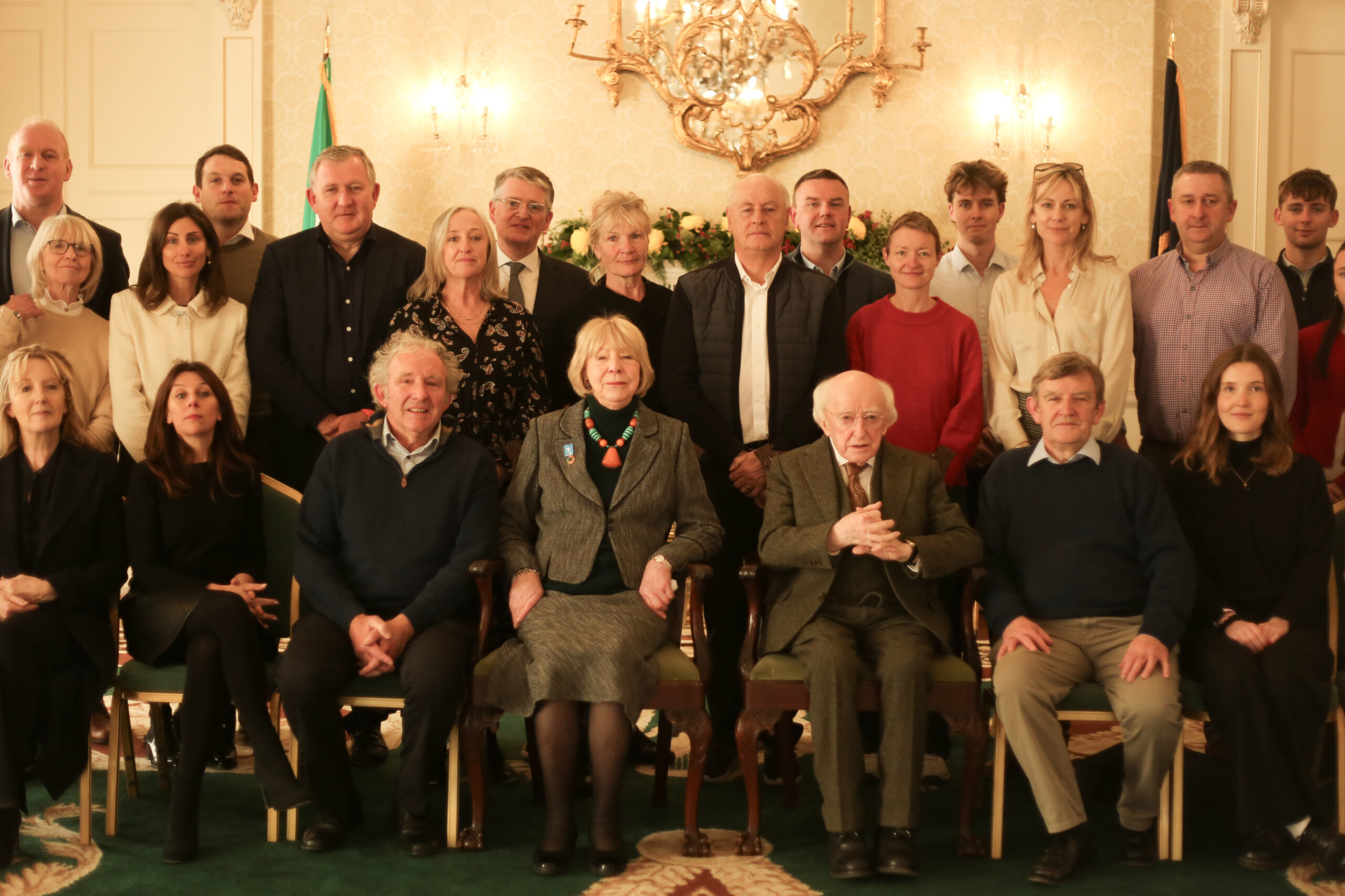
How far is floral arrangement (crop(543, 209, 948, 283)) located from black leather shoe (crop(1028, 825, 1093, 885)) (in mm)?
4717

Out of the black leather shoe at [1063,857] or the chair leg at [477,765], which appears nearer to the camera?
the black leather shoe at [1063,857]

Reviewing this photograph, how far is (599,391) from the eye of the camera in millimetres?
3520

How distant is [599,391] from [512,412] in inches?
18.1

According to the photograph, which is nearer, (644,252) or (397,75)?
(644,252)

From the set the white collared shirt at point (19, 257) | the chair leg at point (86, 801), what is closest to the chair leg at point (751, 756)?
the chair leg at point (86, 801)

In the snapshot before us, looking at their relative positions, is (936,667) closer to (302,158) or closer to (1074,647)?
(1074,647)

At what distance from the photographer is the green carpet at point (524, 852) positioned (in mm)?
2961

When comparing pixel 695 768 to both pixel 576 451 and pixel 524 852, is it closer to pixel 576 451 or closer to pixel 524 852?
pixel 524 852

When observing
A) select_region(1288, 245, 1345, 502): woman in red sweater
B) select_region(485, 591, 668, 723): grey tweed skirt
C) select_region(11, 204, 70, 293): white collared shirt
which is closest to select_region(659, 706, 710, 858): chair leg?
select_region(485, 591, 668, 723): grey tweed skirt

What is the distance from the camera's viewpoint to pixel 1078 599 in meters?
3.34

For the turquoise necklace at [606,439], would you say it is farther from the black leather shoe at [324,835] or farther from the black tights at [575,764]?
the black leather shoe at [324,835]

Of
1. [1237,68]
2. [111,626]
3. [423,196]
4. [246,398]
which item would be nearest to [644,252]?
[246,398]

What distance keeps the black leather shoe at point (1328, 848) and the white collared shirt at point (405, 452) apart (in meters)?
2.60

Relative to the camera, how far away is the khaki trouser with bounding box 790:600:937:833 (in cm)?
306
